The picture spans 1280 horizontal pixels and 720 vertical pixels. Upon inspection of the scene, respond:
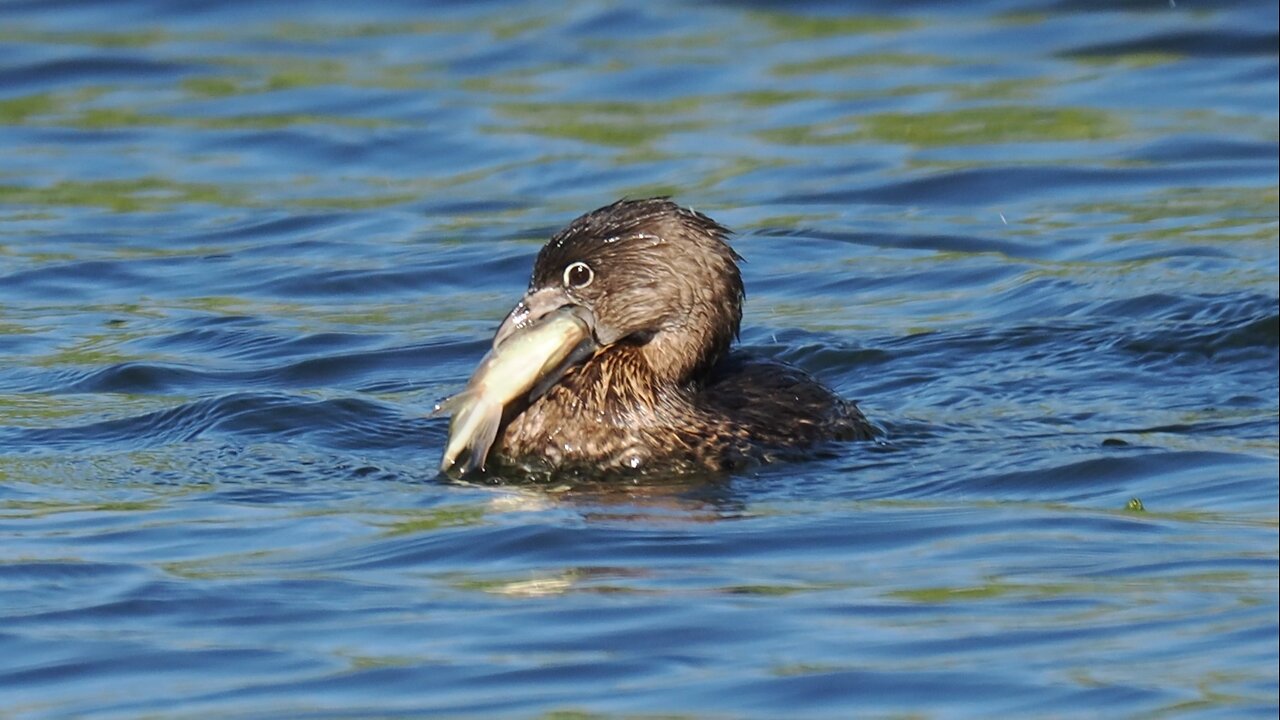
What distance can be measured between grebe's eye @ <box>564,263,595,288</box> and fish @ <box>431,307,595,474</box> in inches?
5.1

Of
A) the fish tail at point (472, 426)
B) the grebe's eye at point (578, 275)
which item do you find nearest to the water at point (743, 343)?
the fish tail at point (472, 426)

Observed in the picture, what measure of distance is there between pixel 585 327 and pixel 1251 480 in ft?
7.78

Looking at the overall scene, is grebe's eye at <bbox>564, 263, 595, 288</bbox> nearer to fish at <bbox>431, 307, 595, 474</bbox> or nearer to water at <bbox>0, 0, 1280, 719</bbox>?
fish at <bbox>431, 307, 595, 474</bbox>

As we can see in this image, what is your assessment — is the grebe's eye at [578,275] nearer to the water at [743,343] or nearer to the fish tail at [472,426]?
the fish tail at [472,426]

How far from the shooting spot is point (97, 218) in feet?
48.7

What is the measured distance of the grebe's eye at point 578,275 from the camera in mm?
9383

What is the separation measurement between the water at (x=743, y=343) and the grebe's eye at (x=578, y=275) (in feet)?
2.59

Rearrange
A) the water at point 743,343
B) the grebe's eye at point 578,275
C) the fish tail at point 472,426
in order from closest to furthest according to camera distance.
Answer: the water at point 743,343, the fish tail at point 472,426, the grebe's eye at point 578,275

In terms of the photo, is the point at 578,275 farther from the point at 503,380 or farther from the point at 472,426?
the point at 472,426

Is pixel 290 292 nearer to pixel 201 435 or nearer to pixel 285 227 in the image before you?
pixel 285 227

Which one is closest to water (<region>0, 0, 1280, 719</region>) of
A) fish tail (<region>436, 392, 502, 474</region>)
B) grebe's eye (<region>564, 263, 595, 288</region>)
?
fish tail (<region>436, 392, 502, 474</region>)

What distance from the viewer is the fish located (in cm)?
890

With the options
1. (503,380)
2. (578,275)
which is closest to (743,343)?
(578,275)

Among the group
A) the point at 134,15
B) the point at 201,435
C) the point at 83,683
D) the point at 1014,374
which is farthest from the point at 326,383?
the point at 134,15
